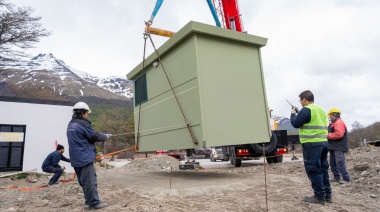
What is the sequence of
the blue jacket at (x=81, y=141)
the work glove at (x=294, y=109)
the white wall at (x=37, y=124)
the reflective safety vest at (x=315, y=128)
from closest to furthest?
the blue jacket at (x=81, y=141)
the reflective safety vest at (x=315, y=128)
the work glove at (x=294, y=109)
the white wall at (x=37, y=124)

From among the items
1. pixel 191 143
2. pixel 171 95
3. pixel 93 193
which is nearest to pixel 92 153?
pixel 93 193

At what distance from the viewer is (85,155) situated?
156 inches

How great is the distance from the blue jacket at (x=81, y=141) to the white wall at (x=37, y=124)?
777 cm

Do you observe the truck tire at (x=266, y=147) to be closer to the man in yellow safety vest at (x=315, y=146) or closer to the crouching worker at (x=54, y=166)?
the man in yellow safety vest at (x=315, y=146)

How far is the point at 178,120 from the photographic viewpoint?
6.06 m

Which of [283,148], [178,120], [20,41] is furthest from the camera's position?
[20,41]

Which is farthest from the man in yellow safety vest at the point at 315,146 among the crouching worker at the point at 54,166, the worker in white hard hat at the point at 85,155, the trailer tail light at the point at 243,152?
the trailer tail light at the point at 243,152

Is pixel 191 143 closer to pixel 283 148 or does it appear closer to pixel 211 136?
pixel 211 136

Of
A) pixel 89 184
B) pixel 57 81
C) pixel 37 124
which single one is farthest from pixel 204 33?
pixel 57 81

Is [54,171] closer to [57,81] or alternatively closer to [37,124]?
[37,124]

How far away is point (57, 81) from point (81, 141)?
119429 mm

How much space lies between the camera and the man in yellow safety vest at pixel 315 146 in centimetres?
398

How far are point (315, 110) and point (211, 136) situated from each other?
2029mm

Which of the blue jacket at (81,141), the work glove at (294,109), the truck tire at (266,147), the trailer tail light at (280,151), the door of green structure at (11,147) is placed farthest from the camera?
the trailer tail light at (280,151)
